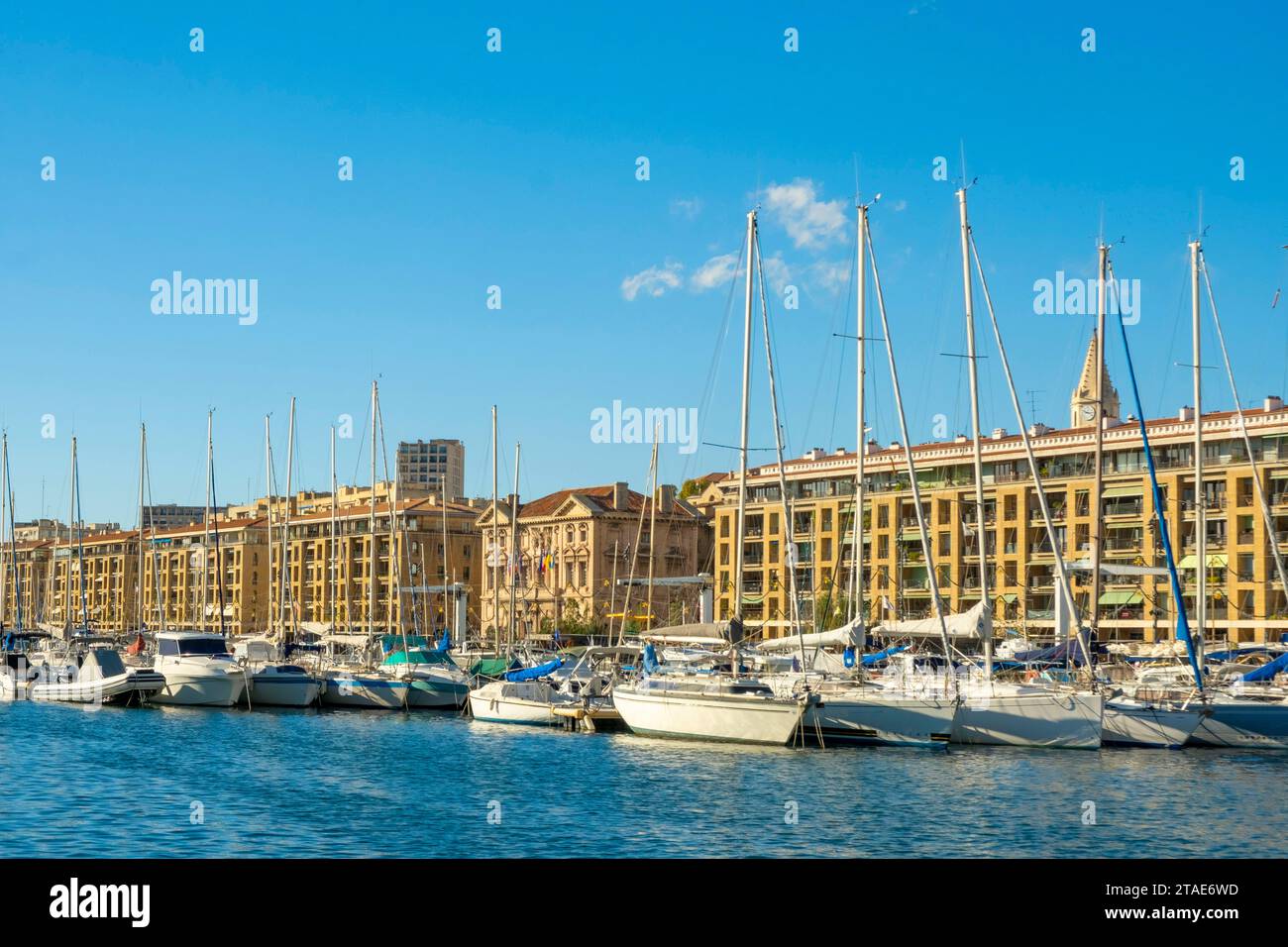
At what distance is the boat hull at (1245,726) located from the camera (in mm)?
51406

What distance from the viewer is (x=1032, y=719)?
165 ft

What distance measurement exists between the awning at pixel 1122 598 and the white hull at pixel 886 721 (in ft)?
191

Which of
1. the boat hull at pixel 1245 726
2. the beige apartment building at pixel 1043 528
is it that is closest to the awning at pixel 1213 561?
the beige apartment building at pixel 1043 528

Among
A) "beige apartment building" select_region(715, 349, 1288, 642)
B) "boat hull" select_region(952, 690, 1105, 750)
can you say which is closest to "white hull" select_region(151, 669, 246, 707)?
"beige apartment building" select_region(715, 349, 1288, 642)

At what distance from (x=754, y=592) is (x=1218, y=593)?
145 feet

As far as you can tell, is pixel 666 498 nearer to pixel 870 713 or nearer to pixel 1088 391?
pixel 1088 391

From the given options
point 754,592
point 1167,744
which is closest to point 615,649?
point 1167,744

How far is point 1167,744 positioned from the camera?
5125cm

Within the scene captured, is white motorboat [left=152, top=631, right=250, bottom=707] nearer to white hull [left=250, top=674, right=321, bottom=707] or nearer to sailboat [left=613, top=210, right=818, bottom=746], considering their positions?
white hull [left=250, top=674, right=321, bottom=707]

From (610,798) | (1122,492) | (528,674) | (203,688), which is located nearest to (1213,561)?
(1122,492)

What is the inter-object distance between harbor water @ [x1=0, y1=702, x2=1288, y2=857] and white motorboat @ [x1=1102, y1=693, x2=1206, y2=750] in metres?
0.77

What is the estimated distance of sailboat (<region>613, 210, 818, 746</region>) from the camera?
4859 centimetres

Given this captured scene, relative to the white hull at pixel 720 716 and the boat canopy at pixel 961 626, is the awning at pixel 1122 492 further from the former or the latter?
the white hull at pixel 720 716
